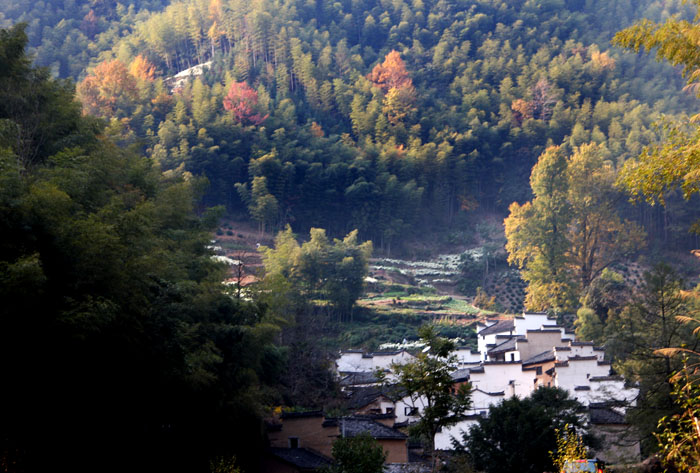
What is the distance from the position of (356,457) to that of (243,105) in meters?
55.1

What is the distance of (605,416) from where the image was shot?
23.9m

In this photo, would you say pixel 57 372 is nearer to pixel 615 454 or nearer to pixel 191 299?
pixel 191 299

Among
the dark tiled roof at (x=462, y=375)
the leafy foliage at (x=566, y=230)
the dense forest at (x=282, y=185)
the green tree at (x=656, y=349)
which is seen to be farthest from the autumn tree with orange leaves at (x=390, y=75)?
the green tree at (x=656, y=349)

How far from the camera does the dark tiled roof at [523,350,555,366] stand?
30381 millimetres

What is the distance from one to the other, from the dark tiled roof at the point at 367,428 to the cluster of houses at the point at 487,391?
0.03m

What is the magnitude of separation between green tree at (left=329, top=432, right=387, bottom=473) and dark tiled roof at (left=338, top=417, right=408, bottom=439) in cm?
391

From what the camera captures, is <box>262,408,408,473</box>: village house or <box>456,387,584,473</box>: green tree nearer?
<box>456,387,584,473</box>: green tree

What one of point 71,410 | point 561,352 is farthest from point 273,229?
point 71,410

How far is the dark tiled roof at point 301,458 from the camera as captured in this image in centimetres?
2166

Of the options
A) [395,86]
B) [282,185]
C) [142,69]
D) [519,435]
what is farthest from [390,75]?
[519,435]

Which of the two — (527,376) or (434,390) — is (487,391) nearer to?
(527,376)

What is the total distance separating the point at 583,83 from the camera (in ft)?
269

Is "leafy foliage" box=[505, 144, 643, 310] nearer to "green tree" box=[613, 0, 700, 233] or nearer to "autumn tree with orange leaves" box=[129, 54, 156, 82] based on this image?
"green tree" box=[613, 0, 700, 233]

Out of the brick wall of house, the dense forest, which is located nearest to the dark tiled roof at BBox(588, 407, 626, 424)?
the dense forest
